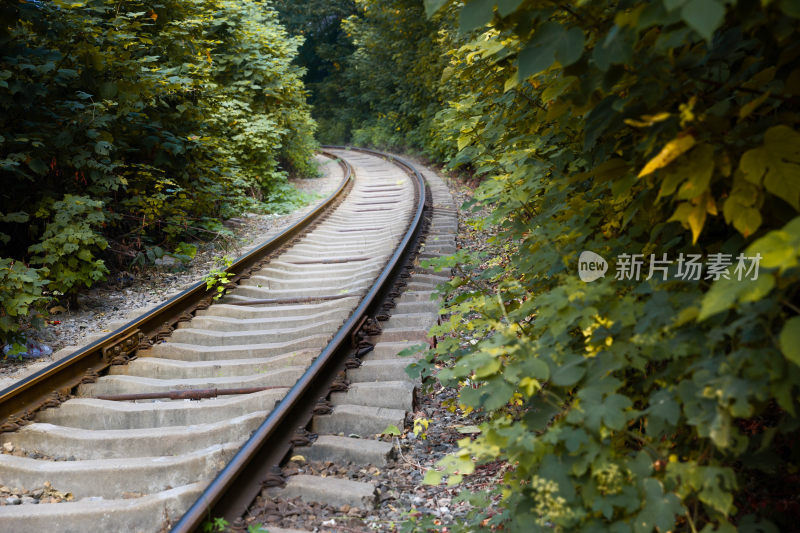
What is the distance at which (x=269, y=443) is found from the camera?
308cm

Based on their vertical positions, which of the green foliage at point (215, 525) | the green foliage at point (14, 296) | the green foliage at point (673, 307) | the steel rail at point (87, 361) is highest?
the green foliage at point (673, 307)

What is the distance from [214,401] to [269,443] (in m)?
0.80

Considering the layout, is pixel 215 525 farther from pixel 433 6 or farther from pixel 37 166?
pixel 37 166

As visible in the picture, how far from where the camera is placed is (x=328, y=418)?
344 centimetres

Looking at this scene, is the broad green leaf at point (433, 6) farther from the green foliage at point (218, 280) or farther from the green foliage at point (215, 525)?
the green foliage at point (218, 280)

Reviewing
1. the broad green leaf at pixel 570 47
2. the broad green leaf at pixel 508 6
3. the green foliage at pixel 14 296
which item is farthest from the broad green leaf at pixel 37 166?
the broad green leaf at pixel 570 47

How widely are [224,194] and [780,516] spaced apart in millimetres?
9250

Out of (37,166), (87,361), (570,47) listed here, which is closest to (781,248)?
(570,47)

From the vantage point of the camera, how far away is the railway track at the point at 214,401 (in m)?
2.71

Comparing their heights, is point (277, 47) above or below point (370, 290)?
above

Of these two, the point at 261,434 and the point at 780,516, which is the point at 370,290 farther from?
the point at 780,516

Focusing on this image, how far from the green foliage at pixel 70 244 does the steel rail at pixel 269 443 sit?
296 centimetres

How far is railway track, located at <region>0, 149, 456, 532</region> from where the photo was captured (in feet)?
8.89

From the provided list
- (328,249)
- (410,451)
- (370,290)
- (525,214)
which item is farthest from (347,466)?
(328,249)
